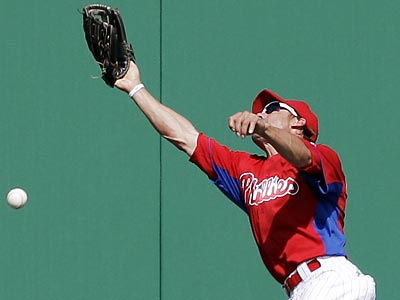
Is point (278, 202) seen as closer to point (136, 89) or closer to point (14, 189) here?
point (136, 89)

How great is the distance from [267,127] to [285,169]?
464 mm

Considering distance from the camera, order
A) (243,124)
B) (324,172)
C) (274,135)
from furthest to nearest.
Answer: (324,172) < (274,135) < (243,124)

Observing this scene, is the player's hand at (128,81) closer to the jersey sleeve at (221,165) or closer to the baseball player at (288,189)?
the baseball player at (288,189)

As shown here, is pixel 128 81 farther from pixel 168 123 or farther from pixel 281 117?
pixel 281 117

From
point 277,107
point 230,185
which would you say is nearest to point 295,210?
point 230,185

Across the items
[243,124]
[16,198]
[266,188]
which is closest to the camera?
[243,124]

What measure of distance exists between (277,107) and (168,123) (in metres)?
0.39

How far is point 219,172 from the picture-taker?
4.46 m

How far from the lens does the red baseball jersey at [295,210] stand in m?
4.17

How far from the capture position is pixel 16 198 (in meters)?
4.80

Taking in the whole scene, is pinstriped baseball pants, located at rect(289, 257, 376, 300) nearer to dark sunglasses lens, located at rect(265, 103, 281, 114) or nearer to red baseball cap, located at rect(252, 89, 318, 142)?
red baseball cap, located at rect(252, 89, 318, 142)

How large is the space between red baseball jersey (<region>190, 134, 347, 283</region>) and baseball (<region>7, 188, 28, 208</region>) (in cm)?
94

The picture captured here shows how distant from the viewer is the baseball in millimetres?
4809

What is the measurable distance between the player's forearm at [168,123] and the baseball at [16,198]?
2.18 feet
